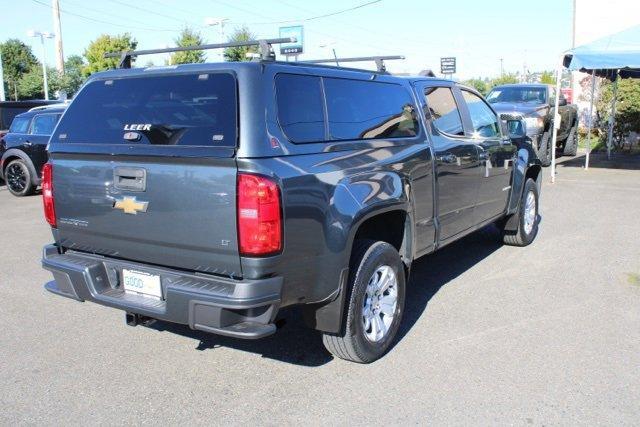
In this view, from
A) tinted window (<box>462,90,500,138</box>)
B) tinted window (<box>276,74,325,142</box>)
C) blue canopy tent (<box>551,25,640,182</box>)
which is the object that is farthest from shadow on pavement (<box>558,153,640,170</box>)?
tinted window (<box>276,74,325,142</box>)

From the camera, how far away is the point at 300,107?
3.54m

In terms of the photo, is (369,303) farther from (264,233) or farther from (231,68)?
(231,68)

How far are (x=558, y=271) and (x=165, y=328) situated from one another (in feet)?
12.7

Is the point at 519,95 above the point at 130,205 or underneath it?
above

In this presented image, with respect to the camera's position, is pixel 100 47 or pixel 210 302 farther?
pixel 100 47

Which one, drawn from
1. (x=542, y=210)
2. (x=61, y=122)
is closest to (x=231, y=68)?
(x=61, y=122)

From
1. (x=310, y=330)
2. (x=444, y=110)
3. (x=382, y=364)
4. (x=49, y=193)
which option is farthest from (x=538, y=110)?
(x=49, y=193)

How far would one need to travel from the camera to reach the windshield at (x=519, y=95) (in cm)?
1427

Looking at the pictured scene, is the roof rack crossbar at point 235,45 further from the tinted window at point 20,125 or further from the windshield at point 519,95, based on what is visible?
the windshield at point 519,95

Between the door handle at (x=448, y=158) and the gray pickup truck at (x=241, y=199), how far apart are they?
37 centimetres

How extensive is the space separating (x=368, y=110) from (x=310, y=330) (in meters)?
1.73

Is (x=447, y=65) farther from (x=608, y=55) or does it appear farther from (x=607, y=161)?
(x=608, y=55)

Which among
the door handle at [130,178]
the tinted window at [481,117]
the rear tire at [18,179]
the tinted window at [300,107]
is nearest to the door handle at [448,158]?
the tinted window at [481,117]

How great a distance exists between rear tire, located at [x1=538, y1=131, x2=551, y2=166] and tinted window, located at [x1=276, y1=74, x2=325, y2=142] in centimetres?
1080
